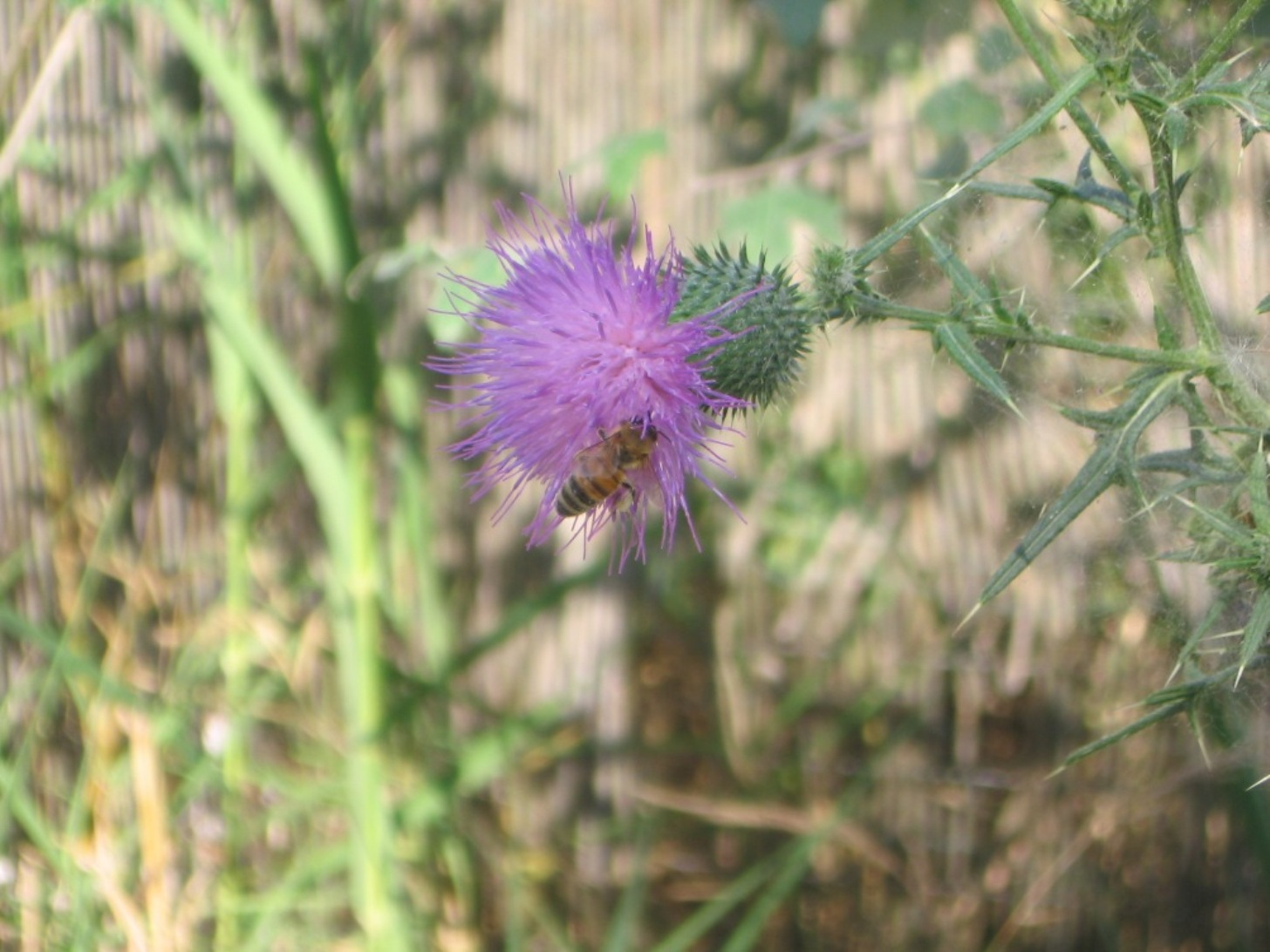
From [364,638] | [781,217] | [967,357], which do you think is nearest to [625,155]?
[781,217]

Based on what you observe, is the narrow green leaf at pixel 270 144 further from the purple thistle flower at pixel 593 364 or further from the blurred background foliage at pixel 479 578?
the purple thistle flower at pixel 593 364

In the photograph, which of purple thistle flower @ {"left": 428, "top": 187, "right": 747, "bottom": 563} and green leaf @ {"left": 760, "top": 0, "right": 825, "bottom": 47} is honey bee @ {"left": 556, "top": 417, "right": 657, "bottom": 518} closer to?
purple thistle flower @ {"left": 428, "top": 187, "right": 747, "bottom": 563}

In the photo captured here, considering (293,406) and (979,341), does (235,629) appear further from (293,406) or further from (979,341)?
(979,341)

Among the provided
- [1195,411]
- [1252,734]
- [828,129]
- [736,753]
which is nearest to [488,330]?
[1195,411]

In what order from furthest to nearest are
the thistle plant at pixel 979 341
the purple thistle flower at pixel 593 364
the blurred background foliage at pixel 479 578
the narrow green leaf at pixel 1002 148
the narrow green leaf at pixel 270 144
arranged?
the blurred background foliage at pixel 479 578 < the narrow green leaf at pixel 270 144 < the purple thistle flower at pixel 593 364 < the thistle plant at pixel 979 341 < the narrow green leaf at pixel 1002 148

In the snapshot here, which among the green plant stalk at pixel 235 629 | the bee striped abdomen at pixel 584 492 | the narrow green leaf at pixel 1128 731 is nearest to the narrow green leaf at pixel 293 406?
the green plant stalk at pixel 235 629

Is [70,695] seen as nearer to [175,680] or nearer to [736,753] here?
[175,680]
